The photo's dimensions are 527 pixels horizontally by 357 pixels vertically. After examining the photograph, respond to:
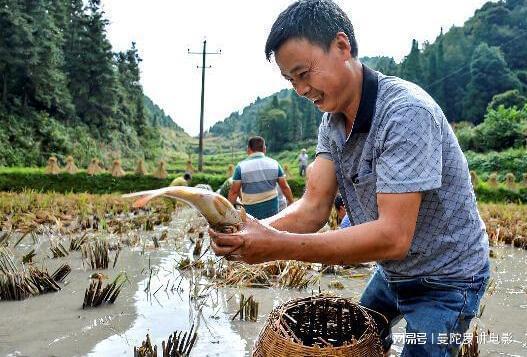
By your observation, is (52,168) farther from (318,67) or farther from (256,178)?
(318,67)

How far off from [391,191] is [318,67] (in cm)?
51

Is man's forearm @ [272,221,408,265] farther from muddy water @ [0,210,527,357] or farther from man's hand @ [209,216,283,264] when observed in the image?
muddy water @ [0,210,527,357]

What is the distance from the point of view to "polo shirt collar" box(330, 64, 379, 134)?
1.76 meters

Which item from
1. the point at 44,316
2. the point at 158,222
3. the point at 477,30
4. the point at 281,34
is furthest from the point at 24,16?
the point at 477,30

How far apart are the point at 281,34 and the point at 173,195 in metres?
0.68

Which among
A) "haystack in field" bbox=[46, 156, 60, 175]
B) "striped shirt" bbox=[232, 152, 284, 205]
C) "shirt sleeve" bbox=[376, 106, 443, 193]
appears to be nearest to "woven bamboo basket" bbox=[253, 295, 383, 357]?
"shirt sleeve" bbox=[376, 106, 443, 193]

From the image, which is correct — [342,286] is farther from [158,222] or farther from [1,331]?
[158,222]

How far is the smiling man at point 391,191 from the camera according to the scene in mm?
1565

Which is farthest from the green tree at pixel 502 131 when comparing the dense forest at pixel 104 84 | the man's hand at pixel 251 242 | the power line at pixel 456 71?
the man's hand at pixel 251 242

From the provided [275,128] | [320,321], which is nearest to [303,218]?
[320,321]

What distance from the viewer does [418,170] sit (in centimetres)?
155

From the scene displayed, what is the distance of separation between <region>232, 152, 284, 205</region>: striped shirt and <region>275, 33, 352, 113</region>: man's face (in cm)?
413

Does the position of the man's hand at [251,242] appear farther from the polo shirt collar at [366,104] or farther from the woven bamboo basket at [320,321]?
the polo shirt collar at [366,104]

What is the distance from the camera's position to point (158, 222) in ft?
33.2
